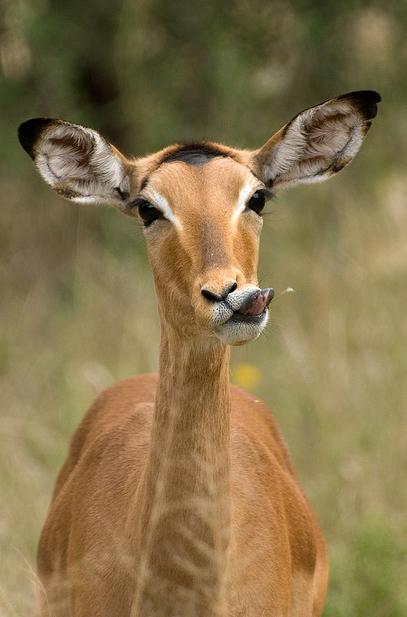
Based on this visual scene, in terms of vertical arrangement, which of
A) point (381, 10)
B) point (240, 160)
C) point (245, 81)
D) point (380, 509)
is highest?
point (381, 10)

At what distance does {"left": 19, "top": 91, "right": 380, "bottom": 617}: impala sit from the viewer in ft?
14.5

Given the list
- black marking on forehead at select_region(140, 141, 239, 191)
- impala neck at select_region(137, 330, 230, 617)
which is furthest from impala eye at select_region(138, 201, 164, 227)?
impala neck at select_region(137, 330, 230, 617)

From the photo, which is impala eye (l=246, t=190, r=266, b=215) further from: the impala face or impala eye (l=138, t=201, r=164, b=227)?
impala eye (l=138, t=201, r=164, b=227)

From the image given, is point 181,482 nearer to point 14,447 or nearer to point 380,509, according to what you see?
point 380,509

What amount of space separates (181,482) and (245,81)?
7312mm

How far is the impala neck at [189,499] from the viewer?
4426 millimetres

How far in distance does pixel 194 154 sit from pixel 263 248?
5761 millimetres

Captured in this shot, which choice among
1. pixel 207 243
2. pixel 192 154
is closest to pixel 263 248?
pixel 192 154

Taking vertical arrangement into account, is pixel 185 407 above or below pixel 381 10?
below

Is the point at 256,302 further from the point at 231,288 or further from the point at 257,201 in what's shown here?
the point at 257,201

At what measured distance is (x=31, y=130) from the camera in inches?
189

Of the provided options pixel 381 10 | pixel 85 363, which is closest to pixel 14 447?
pixel 85 363

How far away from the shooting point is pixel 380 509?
6984 mm

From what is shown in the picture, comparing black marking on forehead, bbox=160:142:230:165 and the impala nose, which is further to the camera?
black marking on forehead, bbox=160:142:230:165
